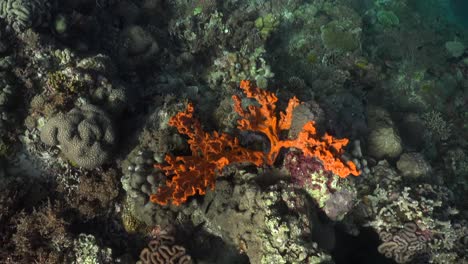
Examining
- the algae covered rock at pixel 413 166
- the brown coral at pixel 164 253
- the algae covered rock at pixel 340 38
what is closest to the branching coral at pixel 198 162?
the brown coral at pixel 164 253

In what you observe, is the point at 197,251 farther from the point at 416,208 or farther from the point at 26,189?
the point at 416,208

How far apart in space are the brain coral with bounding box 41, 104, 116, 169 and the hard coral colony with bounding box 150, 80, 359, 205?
1288 mm

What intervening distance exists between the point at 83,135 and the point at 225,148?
231 centimetres

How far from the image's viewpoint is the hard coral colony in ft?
15.8

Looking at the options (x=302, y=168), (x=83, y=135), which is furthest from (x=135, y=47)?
(x=302, y=168)

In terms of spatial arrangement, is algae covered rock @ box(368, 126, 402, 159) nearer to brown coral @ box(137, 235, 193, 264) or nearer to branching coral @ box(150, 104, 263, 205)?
branching coral @ box(150, 104, 263, 205)

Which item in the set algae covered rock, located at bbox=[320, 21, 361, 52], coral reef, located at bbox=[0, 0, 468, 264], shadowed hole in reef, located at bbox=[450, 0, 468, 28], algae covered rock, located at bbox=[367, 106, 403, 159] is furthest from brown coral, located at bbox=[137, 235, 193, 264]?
shadowed hole in reef, located at bbox=[450, 0, 468, 28]

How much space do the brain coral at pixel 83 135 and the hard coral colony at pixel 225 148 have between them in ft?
4.22

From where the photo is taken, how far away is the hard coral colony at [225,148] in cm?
481

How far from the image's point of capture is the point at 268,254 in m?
4.83

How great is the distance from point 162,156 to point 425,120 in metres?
7.75

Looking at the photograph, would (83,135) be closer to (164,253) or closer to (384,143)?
(164,253)

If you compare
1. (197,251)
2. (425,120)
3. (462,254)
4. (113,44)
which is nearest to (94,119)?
(197,251)

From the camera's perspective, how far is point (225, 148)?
5457 millimetres
